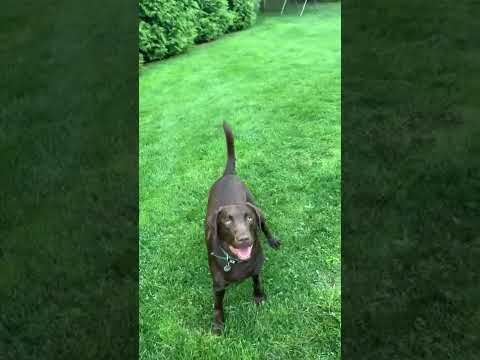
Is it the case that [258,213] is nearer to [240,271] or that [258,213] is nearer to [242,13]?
[240,271]

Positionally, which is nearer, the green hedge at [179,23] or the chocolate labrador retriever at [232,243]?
the chocolate labrador retriever at [232,243]

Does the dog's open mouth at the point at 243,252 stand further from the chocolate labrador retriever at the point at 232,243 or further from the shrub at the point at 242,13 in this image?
the shrub at the point at 242,13

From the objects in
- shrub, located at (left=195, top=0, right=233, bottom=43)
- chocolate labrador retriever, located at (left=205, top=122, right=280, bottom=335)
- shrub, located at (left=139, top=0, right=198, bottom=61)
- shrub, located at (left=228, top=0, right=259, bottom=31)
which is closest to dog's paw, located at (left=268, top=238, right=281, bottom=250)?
chocolate labrador retriever, located at (left=205, top=122, right=280, bottom=335)

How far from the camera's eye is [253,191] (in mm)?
3646

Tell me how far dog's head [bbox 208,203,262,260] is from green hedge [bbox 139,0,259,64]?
212 inches

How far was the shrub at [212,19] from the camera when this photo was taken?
845cm

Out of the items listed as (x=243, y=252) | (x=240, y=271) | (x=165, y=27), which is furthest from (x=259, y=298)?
Result: (x=165, y=27)

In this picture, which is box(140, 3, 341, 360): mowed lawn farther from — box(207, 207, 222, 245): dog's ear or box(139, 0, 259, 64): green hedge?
box(207, 207, 222, 245): dog's ear

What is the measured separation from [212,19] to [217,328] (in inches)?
287

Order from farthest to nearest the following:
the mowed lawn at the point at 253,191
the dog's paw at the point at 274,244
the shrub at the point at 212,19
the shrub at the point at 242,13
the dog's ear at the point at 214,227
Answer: the shrub at the point at 242,13
the shrub at the point at 212,19
the dog's paw at the point at 274,244
the mowed lawn at the point at 253,191
the dog's ear at the point at 214,227

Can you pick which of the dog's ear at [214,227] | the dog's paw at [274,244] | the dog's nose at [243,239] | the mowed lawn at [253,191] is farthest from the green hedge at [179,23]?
the dog's nose at [243,239]

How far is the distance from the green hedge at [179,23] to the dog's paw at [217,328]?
549 cm

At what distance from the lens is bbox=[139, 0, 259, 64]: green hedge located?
720cm

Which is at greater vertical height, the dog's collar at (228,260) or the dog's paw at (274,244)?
the dog's collar at (228,260)
